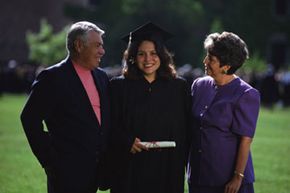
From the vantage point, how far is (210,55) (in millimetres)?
6027

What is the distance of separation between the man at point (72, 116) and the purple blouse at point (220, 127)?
855 mm

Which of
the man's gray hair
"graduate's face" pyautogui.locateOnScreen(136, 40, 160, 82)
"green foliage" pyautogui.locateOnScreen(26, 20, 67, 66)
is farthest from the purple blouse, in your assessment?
"green foliage" pyautogui.locateOnScreen(26, 20, 67, 66)

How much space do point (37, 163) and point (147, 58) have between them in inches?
308

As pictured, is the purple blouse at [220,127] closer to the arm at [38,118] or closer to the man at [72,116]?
the man at [72,116]

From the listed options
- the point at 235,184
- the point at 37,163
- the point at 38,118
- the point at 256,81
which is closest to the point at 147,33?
the point at 38,118

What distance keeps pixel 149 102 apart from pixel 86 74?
2.23 feet

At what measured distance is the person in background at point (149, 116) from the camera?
20.2 ft

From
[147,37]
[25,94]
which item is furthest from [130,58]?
[25,94]

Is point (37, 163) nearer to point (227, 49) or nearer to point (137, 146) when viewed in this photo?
point (137, 146)

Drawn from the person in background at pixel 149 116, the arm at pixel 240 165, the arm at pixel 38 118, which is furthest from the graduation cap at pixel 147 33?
the arm at pixel 240 165

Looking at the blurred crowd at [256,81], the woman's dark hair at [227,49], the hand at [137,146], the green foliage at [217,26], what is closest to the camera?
the woman's dark hair at [227,49]

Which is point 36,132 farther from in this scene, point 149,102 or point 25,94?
point 25,94

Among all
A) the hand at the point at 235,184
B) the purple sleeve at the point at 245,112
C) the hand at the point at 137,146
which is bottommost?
the hand at the point at 235,184

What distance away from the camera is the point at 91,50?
20.7 ft
